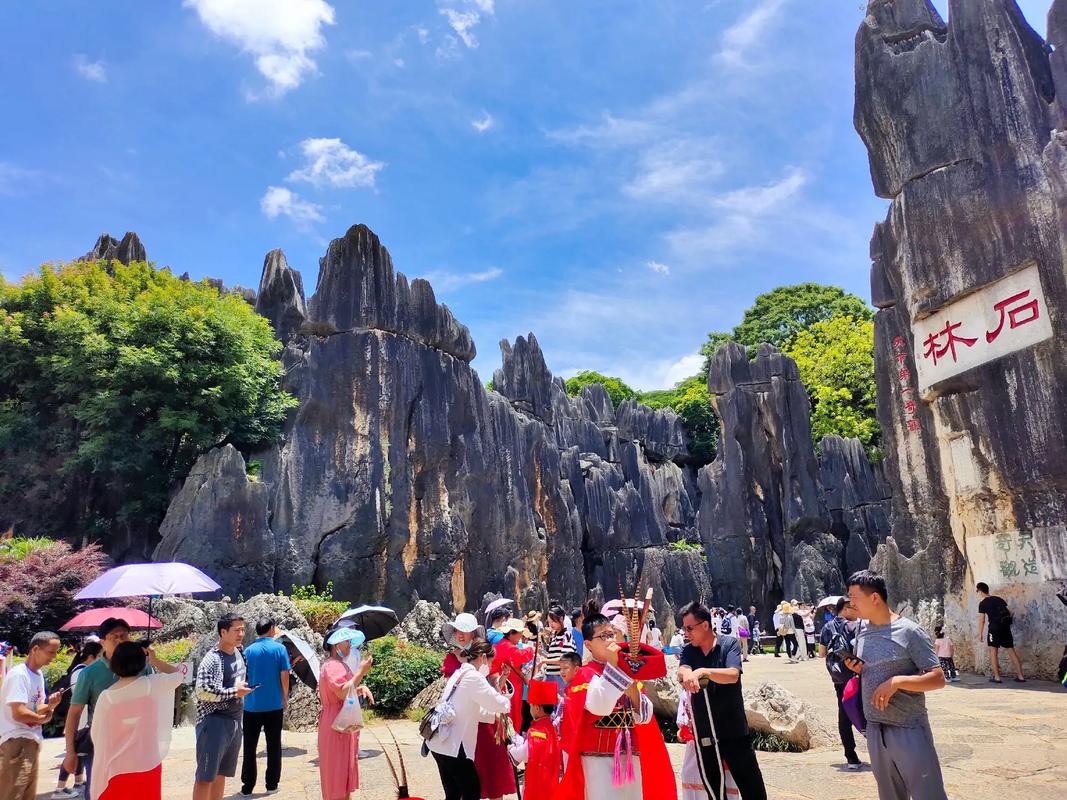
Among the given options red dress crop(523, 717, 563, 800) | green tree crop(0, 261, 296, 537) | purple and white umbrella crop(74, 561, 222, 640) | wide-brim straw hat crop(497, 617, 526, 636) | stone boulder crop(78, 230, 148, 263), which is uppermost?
stone boulder crop(78, 230, 148, 263)

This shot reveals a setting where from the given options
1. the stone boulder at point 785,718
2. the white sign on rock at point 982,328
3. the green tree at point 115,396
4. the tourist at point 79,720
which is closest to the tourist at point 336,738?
the tourist at point 79,720

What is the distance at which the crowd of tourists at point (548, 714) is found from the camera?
11.8 ft

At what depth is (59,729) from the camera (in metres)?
9.94

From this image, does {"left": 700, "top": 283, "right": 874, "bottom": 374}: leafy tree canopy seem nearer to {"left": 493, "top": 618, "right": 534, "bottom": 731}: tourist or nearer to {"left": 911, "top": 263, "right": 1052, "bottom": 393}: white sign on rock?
{"left": 911, "top": 263, "right": 1052, "bottom": 393}: white sign on rock

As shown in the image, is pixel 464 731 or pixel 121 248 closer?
pixel 464 731

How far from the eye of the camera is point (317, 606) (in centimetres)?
1443

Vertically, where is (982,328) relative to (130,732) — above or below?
above

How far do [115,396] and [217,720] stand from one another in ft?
49.1

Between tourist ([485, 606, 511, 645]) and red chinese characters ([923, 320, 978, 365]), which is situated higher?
red chinese characters ([923, 320, 978, 365])

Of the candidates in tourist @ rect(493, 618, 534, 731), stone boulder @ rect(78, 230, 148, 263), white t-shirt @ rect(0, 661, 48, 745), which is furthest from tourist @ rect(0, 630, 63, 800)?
stone boulder @ rect(78, 230, 148, 263)

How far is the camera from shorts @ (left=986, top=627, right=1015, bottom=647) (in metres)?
10.4

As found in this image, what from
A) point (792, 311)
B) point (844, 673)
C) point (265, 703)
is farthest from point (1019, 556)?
point (792, 311)

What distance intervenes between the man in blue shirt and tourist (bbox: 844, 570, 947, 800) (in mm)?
4891

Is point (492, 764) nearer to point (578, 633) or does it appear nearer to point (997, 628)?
point (578, 633)
